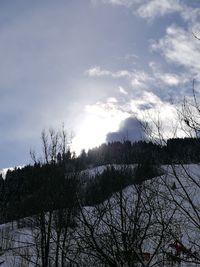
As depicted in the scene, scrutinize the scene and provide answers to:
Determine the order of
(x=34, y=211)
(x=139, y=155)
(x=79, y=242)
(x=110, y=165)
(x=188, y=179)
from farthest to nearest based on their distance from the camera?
(x=34, y=211) < (x=110, y=165) < (x=139, y=155) < (x=188, y=179) < (x=79, y=242)

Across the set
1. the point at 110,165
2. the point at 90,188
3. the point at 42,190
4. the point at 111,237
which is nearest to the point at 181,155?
the point at 111,237

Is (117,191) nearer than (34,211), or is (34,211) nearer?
(117,191)

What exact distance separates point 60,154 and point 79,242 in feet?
39.1

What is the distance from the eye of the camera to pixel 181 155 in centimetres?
574

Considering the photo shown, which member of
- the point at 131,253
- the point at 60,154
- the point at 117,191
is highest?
the point at 60,154

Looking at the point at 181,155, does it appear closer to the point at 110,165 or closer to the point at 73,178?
the point at 110,165

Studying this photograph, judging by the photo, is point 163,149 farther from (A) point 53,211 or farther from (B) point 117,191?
(A) point 53,211

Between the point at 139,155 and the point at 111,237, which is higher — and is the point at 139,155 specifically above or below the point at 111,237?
above

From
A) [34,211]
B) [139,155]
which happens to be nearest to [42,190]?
[34,211]

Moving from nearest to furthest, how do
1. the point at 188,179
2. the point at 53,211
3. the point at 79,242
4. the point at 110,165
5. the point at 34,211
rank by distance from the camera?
the point at 79,242, the point at 188,179, the point at 110,165, the point at 53,211, the point at 34,211

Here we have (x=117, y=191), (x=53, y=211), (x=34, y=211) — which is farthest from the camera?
(x=34, y=211)

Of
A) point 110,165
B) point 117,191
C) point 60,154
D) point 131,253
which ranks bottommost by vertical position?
point 131,253

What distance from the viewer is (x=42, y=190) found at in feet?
53.1

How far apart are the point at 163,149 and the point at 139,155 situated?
3538 millimetres
